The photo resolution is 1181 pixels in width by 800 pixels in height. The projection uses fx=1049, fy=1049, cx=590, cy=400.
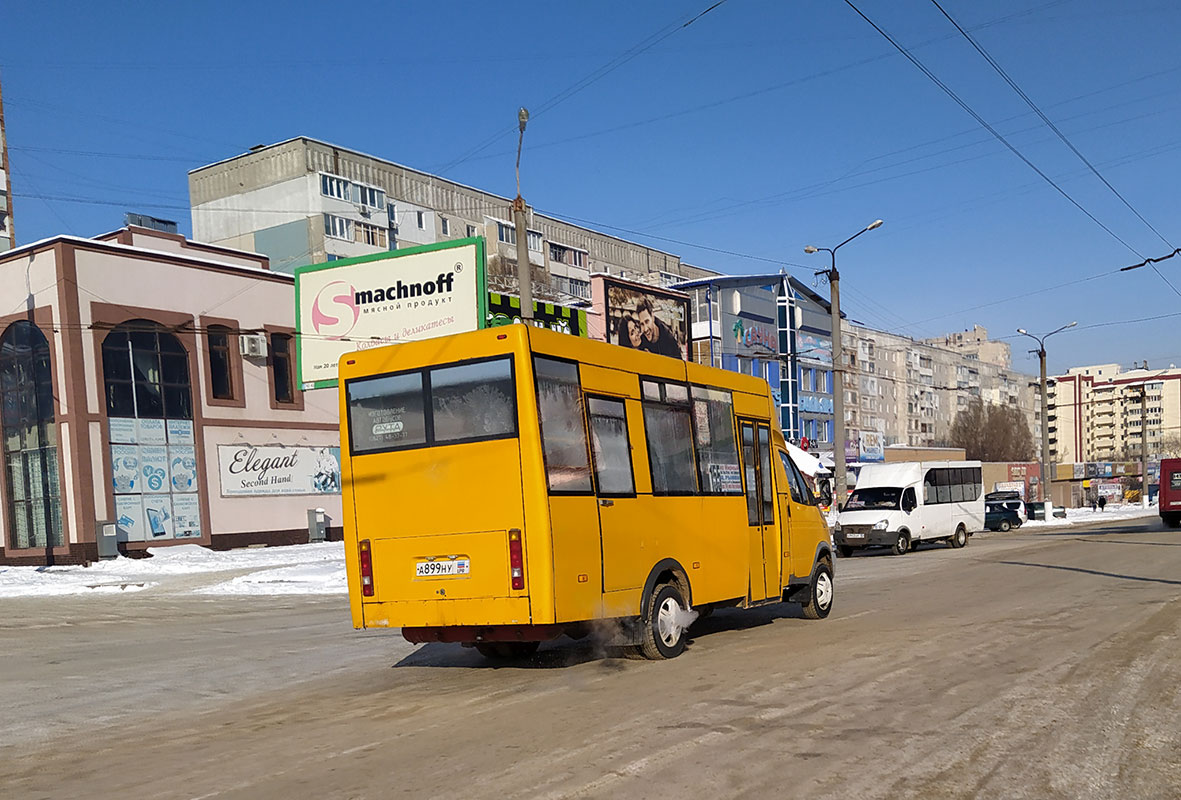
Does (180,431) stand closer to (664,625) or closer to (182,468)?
(182,468)

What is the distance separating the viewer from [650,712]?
24.9 feet

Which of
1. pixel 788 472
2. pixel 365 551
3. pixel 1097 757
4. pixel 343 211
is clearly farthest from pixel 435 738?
pixel 343 211

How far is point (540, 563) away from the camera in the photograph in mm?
8961

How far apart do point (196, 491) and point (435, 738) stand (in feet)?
99.8

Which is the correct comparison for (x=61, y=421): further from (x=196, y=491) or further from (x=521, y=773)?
(x=521, y=773)

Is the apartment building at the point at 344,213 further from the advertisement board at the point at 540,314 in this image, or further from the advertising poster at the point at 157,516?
the advertising poster at the point at 157,516

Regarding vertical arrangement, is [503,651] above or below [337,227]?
below

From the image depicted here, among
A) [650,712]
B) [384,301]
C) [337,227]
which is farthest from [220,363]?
[337,227]

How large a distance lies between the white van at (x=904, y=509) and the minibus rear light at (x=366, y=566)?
22.6 m

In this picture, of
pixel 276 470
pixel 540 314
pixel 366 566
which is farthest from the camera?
pixel 540 314

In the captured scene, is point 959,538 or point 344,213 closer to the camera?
point 959,538

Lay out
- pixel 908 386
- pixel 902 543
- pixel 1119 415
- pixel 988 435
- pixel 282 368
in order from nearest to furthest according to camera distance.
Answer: pixel 902 543 < pixel 282 368 < pixel 988 435 < pixel 908 386 < pixel 1119 415

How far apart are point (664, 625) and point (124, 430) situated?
89.6 feet

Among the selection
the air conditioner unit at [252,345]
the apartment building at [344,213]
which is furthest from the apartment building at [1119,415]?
the air conditioner unit at [252,345]
